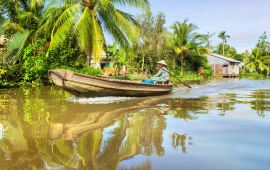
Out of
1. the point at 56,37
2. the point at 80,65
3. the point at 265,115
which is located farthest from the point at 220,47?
the point at 265,115

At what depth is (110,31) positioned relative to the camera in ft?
49.5

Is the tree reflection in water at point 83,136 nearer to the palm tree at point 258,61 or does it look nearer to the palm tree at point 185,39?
the palm tree at point 185,39

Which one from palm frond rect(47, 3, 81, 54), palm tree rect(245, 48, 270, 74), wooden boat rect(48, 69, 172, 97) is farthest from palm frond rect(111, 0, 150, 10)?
palm tree rect(245, 48, 270, 74)

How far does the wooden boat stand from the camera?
10.5 metres

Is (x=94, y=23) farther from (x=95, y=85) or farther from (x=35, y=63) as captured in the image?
(x=35, y=63)

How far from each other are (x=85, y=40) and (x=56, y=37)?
1.51m

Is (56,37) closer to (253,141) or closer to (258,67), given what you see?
(253,141)

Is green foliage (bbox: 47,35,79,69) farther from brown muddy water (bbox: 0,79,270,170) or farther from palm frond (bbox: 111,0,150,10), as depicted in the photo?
brown muddy water (bbox: 0,79,270,170)

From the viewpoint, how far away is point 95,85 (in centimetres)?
1099

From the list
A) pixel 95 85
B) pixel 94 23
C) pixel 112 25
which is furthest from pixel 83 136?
pixel 112 25

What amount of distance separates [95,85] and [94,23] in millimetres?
3948

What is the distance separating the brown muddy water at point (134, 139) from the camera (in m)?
4.25

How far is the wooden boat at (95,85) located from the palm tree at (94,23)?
2784 mm

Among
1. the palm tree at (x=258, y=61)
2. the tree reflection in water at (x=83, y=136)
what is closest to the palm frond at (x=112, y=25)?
the tree reflection in water at (x=83, y=136)
